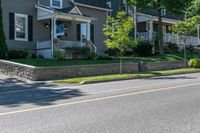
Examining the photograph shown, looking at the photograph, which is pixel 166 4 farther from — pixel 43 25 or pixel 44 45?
pixel 44 45

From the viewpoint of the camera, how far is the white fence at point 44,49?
31.5m

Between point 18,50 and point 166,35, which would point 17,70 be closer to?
point 18,50

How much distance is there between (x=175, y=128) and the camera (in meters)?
8.72

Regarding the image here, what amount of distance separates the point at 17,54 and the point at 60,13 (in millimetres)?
5085

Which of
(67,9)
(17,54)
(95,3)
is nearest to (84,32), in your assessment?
(95,3)

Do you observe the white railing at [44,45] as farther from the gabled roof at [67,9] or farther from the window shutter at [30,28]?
the gabled roof at [67,9]

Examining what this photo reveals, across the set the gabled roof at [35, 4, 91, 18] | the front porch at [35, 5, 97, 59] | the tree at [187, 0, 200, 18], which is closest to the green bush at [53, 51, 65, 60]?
the front porch at [35, 5, 97, 59]

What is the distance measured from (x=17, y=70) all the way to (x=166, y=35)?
24.9 metres

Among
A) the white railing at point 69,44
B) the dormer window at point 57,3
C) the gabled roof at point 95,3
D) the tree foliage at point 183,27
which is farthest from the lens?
the gabled roof at point 95,3

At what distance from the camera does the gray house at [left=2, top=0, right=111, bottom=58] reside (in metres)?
31.0

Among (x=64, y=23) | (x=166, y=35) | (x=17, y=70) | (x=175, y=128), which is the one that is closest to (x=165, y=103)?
(x=175, y=128)

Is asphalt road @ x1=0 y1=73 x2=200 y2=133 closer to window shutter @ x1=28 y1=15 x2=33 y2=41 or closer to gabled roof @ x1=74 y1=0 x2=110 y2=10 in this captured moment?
window shutter @ x1=28 y1=15 x2=33 y2=41

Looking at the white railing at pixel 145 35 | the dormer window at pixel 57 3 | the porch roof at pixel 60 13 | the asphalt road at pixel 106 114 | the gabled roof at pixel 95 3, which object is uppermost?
the gabled roof at pixel 95 3

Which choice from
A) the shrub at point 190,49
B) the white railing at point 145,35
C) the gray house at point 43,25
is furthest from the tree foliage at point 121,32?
the shrub at point 190,49
